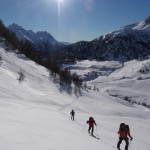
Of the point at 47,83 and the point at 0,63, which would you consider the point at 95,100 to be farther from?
the point at 0,63

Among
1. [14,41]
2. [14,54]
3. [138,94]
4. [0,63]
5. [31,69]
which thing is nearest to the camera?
[0,63]

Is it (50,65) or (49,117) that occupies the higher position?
(50,65)

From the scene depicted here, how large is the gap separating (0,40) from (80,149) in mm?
96859

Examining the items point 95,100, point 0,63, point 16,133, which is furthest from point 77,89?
point 16,133

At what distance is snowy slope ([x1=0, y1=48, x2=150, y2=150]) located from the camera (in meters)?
15.9

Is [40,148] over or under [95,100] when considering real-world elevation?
under

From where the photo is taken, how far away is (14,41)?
11862cm

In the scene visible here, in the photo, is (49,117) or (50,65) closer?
(49,117)

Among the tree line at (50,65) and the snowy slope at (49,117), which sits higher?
the tree line at (50,65)

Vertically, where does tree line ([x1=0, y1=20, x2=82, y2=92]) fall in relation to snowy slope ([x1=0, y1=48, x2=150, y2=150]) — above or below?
above

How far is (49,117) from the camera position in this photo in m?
31.4

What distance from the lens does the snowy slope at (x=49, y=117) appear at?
15875mm

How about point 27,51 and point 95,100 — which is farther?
point 27,51

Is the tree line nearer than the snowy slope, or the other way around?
the snowy slope
